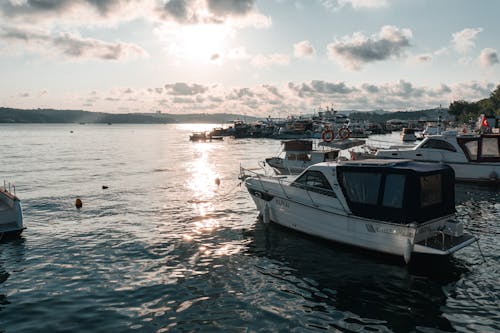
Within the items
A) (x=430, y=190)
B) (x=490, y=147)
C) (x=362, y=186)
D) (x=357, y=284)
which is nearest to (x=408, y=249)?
(x=357, y=284)

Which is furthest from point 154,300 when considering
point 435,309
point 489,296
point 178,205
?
point 178,205

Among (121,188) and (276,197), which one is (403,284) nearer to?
(276,197)

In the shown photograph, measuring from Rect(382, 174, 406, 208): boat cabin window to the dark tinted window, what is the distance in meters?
21.0

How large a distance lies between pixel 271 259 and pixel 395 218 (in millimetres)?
5231

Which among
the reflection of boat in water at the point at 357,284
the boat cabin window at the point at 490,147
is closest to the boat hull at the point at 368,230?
the reflection of boat in water at the point at 357,284

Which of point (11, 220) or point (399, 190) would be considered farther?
point (11, 220)

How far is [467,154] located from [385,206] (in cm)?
2161

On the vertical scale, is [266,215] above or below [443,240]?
below

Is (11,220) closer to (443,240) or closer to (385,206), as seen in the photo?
(385,206)

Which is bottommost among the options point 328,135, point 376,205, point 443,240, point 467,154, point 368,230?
point 368,230

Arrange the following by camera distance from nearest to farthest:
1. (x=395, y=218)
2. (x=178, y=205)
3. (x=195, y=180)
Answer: (x=395, y=218) → (x=178, y=205) → (x=195, y=180)

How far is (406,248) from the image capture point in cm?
1345

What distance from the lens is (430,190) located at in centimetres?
1425

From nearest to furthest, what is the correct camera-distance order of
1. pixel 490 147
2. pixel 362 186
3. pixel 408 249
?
pixel 408 249, pixel 362 186, pixel 490 147
